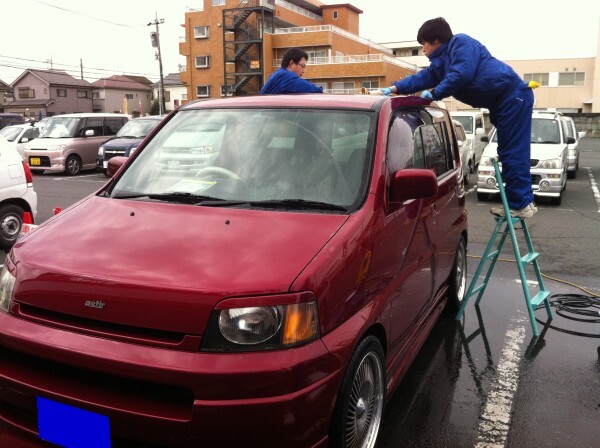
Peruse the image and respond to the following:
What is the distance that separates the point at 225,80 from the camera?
4919 cm

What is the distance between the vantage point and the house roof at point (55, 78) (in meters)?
60.2

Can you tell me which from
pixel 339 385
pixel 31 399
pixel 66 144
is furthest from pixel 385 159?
pixel 66 144

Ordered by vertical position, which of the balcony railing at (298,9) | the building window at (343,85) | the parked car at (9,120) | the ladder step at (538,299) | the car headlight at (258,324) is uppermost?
the balcony railing at (298,9)

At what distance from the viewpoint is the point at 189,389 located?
1792 mm

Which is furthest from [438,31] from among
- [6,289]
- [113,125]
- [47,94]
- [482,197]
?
[47,94]

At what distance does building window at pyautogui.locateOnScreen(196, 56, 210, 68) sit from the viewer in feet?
165

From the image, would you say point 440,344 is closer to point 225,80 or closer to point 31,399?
point 31,399

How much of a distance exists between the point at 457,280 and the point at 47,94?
6503cm

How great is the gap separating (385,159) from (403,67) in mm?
47721

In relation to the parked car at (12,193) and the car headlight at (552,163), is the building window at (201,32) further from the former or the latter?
the parked car at (12,193)

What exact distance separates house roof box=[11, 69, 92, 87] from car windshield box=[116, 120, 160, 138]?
49860mm

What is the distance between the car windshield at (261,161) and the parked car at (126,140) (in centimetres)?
1179

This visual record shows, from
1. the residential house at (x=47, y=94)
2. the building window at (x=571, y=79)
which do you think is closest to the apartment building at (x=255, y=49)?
the residential house at (x=47, y=94)

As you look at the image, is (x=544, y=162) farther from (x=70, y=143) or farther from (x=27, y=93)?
(x=27, y=93)
